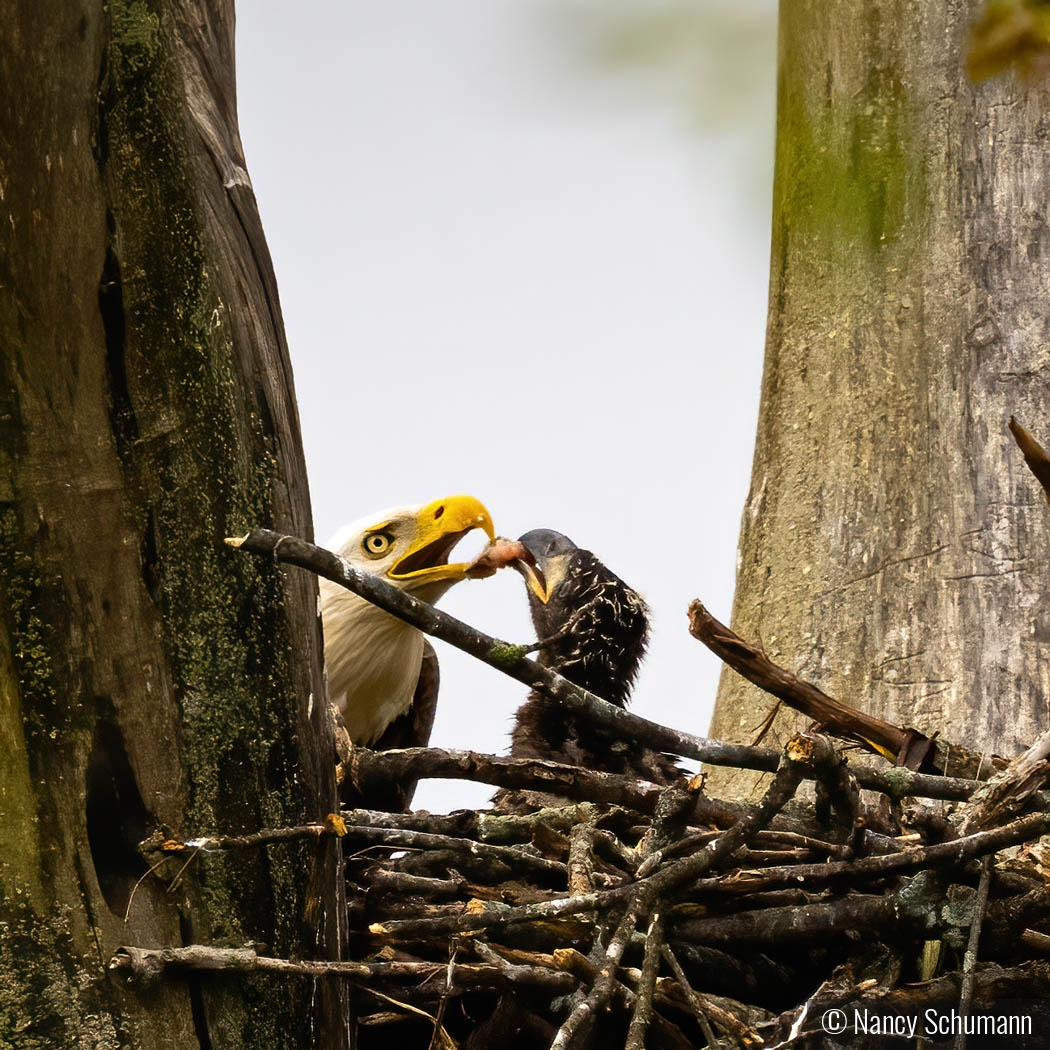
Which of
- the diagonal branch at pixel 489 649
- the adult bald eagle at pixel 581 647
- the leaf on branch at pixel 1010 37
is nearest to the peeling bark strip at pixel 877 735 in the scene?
the diagonal branch at pixel 489 649

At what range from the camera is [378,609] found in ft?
17.8

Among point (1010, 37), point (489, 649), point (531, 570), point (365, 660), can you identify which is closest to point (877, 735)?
point (489, 649)

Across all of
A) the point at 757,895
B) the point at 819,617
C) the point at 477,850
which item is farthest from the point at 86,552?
the point at 819,617

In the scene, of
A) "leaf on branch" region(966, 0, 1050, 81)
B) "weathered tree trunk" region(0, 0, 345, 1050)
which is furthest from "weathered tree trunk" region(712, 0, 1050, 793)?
"weathered tree trunk" region(0, 0, 345, 1050)

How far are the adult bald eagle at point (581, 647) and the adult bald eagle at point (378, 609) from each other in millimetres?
492

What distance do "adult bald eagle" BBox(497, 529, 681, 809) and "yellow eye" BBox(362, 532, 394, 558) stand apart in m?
0.61

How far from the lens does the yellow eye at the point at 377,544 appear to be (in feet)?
18.3

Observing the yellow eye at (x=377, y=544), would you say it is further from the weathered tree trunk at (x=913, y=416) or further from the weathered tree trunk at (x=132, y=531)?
the weathered tree trunk at (x=132, y=531)

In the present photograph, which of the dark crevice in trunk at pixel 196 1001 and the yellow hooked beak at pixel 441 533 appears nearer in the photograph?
the dark crevice in trunk at pixel 196 1001

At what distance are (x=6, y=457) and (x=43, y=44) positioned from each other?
27.6 inches

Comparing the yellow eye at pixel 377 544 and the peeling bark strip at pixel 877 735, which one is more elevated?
the yellow eye at pixel 377 544

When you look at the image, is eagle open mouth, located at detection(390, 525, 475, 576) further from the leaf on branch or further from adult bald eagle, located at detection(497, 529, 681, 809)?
the leaf on branch

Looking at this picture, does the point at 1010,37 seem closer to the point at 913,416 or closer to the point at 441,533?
the point at 913,416

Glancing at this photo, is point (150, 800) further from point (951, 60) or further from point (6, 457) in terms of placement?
point (951, 60)
